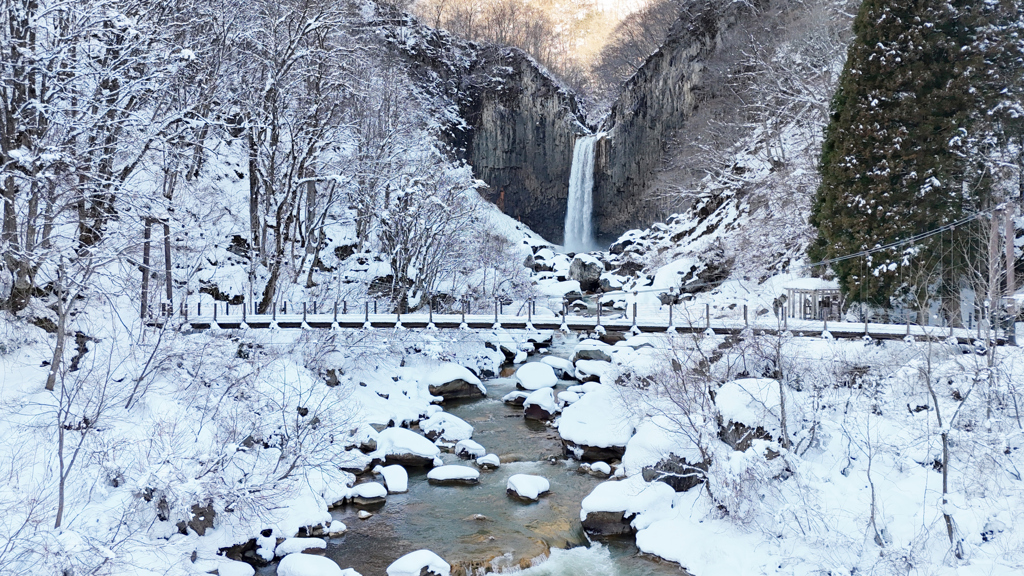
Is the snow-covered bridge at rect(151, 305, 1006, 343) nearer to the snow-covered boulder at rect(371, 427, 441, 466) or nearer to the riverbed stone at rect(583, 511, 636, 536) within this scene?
the snow-covered boulder at rect(371, 427, 441, 466)

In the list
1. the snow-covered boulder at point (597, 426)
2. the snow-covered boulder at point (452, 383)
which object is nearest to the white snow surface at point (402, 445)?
the snow-covered boulder at point (597, 426)

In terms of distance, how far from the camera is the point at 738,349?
43.9 ft

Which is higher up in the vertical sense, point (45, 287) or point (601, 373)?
point (45, 287)

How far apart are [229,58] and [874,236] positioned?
67.3ft

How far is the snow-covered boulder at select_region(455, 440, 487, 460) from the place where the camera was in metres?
13.8

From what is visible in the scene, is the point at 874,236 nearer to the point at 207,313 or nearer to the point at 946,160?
the point at 946,160

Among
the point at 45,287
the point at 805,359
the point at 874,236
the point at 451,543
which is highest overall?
the point at 874,236

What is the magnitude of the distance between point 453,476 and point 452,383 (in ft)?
21.0

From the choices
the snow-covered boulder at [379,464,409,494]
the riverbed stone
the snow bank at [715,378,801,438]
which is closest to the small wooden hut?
the snow bank at [715,378,801,438]

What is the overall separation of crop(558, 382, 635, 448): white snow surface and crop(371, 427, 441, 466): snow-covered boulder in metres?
3.01

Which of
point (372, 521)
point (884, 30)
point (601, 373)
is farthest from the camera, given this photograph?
point (601, 373)

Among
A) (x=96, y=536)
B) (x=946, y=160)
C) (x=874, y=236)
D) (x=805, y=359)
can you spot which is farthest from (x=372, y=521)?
(x=946, y=160)

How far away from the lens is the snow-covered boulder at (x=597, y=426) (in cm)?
1363

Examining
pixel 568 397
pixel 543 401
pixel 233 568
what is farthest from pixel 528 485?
pixel 568 397
